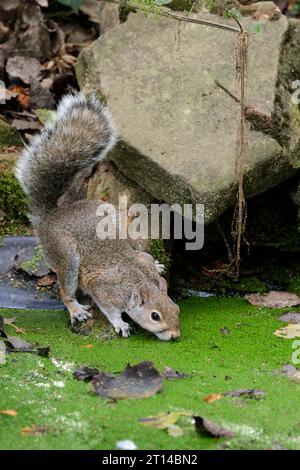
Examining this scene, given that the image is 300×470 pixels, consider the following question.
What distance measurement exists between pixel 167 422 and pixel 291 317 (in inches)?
87.9

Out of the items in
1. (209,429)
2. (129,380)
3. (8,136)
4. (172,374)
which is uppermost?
(209,429)

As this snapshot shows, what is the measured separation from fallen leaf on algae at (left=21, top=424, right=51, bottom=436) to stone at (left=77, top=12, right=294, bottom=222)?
7.55ft

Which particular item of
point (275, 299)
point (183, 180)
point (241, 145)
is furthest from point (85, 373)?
point (275, 299)

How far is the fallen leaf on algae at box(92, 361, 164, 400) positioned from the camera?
157 inches

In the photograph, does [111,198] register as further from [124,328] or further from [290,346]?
[290,346]

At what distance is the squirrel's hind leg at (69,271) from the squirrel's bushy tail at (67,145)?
1.23 ft

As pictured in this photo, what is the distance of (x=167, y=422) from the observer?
3.55 meters

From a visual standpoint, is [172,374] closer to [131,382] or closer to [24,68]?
[131,382]

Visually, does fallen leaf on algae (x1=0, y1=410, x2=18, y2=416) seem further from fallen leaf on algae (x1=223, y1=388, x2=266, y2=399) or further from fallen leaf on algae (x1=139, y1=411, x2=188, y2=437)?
fallen leaf on algae (x1=223, y1=388, x2=266, y2=399)

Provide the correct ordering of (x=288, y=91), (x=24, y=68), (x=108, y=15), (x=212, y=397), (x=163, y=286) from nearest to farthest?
(x=212, y=397) < (x=163, y=286) < (x=288, y=91) < (x=108, y=15) < (x=24, y=68)

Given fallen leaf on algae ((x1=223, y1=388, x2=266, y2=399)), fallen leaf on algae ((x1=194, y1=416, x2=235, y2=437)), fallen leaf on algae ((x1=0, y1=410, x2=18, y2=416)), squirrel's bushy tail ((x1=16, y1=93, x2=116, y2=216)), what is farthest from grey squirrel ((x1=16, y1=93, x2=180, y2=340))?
fallen leaf on algae ((x1=194, y1=416, x2=235, y2=437))

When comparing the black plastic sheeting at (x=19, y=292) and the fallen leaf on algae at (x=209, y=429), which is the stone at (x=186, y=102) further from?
the fallen leaf on algae at (x=209, y=429)

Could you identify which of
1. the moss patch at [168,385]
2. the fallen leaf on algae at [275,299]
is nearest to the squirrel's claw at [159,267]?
the moss patch at [168,385]

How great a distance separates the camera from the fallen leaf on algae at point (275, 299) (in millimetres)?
5871
